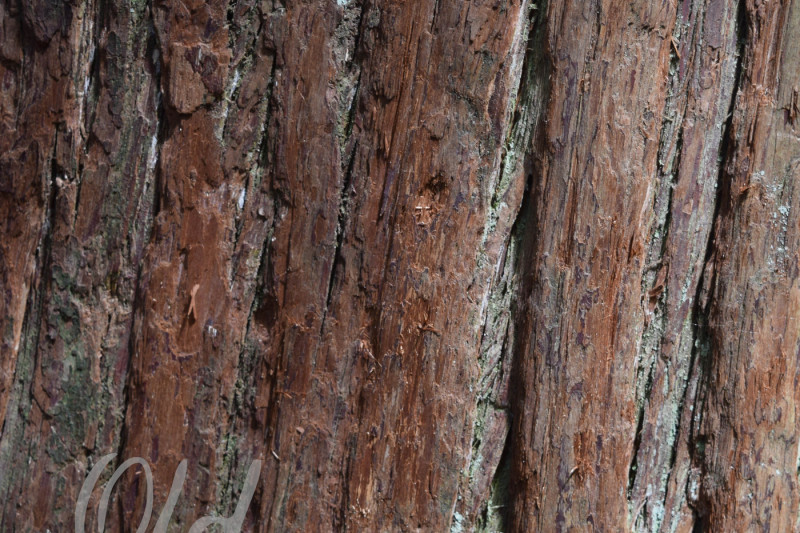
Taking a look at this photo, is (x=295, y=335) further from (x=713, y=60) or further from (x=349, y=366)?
(x=713, y=60)

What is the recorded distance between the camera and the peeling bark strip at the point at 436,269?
134 centimetres

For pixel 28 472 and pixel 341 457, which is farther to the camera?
pixel 28 472

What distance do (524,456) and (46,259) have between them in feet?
3.80

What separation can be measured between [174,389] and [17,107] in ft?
2.49

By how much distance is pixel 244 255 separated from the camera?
1.40 metres

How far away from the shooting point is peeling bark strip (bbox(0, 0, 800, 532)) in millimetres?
1338

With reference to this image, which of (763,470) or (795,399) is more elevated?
(795,399)

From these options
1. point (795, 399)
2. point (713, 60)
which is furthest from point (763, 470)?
point (713, 60)

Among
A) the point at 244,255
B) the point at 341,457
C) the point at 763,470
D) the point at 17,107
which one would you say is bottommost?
the point at 341,457

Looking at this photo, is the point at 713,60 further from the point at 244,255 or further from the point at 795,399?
the point at 244,255

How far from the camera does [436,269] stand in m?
1.33
